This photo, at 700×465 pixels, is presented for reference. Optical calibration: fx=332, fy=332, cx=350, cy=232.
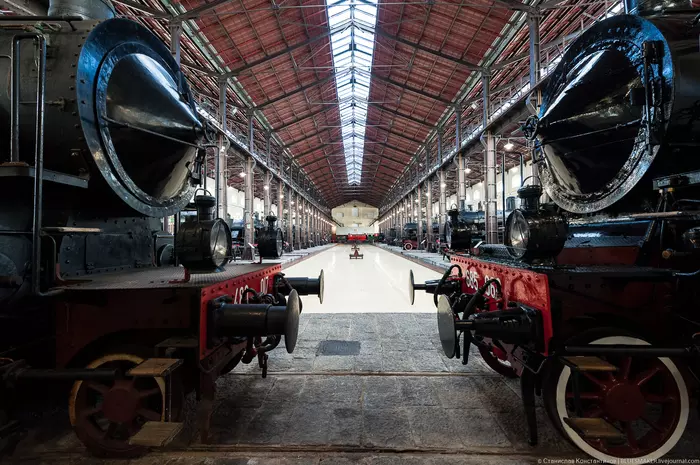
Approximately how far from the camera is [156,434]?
1.76 metres

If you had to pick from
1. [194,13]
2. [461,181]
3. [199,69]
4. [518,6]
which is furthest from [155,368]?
[461,181]

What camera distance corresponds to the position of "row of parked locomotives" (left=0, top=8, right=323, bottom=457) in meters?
1.90

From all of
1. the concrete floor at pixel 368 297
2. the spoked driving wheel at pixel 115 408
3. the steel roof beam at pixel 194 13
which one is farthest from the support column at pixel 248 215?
the spoked driving wheel at pixel 115 408

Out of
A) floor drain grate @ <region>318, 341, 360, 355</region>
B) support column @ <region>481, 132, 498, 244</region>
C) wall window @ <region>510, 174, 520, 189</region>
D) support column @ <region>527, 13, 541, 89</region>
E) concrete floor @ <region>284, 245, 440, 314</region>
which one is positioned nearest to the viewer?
floor drain grate @ <region>318, 341, 360, 355</region>

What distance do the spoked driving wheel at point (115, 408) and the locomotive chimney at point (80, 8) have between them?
2.84 m

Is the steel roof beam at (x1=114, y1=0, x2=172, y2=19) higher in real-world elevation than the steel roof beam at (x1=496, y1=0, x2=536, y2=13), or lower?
lower

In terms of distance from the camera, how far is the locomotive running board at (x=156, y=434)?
1666mm

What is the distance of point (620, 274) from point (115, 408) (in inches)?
123

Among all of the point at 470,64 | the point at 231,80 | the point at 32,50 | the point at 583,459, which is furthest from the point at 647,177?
the point at 231,80

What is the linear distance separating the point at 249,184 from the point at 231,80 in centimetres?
478

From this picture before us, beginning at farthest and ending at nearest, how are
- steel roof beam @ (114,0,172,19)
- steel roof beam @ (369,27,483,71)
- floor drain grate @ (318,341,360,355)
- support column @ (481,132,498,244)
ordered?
steel roof beam @ (369,27,483,71)
support column @ (481,132,498,244)
steel roof beam @ (114,0,172,19)
floor drain grate @ (318,341,360,355)

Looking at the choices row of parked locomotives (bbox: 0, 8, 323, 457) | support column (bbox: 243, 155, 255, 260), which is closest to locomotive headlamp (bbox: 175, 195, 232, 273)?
row of parked locomotives (bbox: 0, 8, 323, 457)

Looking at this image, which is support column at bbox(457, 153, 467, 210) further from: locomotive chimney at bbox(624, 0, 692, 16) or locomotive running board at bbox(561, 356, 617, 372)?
locomotive running board at bbox(561, 356, 617, 372)

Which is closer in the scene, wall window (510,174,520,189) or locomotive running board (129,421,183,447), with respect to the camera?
locomotive running board (129,421,183,447)
